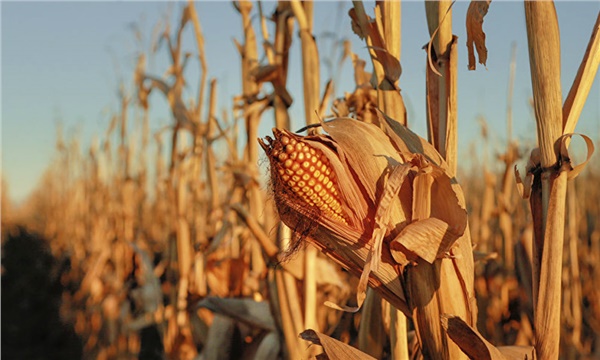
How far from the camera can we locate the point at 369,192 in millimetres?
514

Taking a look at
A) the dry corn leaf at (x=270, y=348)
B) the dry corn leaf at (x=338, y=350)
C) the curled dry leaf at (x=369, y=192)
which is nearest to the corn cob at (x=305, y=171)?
the curled dry leaf at (x=369, y=192)

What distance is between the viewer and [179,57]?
190 cm

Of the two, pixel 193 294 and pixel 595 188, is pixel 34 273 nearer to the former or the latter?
pixel 193 294

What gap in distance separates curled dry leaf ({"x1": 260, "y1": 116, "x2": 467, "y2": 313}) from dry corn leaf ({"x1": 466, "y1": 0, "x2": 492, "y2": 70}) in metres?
0.10

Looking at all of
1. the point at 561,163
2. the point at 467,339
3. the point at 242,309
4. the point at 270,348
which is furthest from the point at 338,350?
the point at 242,309

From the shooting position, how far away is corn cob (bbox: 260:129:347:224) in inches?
19.5

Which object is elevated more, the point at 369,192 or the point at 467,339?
the point at 369,192

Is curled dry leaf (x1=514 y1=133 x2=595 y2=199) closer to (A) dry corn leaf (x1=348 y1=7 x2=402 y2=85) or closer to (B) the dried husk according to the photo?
(B) the dried husk

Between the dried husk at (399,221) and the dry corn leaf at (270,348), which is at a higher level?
the dried husk at (399,221)

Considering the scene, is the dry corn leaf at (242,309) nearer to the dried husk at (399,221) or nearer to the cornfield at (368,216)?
the cornfield at (368,216)

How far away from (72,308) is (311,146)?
161 inches

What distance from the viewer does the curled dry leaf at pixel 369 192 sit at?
495 millimetres

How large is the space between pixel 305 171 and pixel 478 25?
204 mm

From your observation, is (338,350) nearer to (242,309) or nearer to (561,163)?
(561,163)
